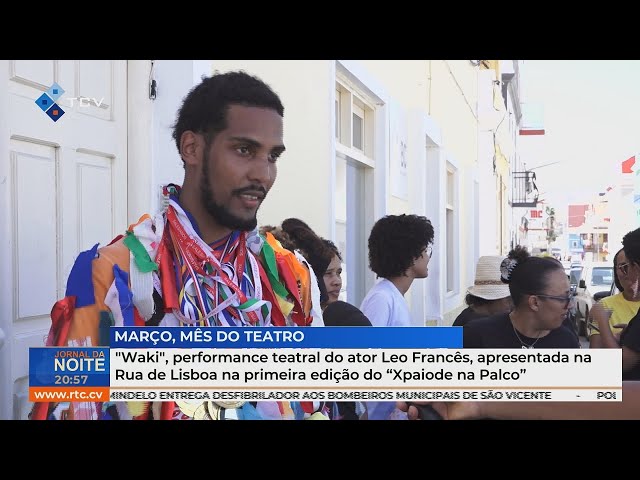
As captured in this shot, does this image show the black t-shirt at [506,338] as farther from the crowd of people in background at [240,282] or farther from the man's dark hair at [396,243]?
the man's dark hair at [396,243]

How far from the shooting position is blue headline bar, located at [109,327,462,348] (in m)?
2.60

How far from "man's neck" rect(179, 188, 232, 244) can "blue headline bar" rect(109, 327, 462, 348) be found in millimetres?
275

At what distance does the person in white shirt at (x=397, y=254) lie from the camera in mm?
3086

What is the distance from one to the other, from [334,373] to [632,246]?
106 cm

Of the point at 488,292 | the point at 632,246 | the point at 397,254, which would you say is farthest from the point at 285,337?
the point at 632,246

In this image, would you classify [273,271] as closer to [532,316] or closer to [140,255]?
[140,255]

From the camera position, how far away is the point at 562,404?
274 cm

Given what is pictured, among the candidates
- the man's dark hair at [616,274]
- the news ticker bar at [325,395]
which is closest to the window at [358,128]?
the man's dark hair at [616,274]

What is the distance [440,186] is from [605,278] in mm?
1252

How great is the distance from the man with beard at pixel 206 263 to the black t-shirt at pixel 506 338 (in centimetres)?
49

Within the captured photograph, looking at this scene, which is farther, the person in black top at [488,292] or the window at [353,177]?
the window at [353,177]
